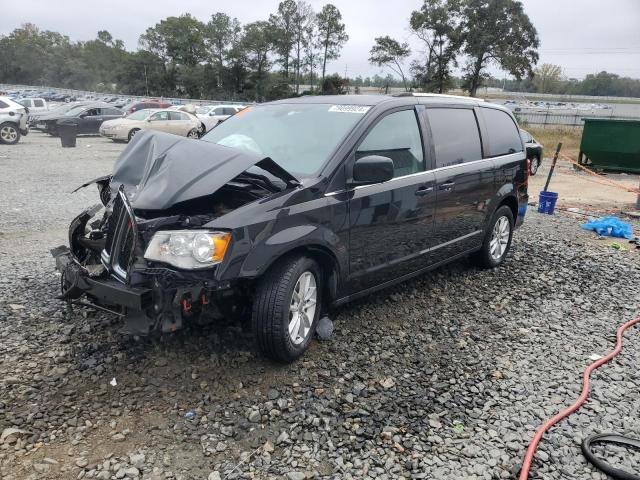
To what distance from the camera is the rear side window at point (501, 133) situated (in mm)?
5605

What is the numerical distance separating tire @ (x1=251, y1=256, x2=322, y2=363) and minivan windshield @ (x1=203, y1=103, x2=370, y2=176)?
726mm

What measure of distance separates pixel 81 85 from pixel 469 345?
9350cm

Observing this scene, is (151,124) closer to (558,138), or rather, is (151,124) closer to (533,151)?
(533,151)

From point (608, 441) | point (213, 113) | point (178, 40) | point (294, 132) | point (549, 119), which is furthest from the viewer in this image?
point (178, 40)

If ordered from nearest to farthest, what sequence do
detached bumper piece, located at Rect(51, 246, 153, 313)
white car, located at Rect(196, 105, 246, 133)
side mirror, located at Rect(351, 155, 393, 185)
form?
detached bumper piece, located at Rect(51, 246, 153, 313), side mirror, located at Rect(351, 155, 393, 185), white car, located at Rect(196, 105, 246, 133)

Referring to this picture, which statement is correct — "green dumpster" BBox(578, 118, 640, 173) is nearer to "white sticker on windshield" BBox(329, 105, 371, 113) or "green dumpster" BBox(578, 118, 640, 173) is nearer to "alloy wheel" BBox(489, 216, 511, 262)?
"alloy wheel" BBox(489, 216, 511, 262)

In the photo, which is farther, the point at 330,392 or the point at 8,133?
the point at 8,133

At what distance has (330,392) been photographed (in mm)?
3312

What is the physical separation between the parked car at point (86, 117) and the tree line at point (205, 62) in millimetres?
31275

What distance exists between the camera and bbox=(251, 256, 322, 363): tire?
3.26m

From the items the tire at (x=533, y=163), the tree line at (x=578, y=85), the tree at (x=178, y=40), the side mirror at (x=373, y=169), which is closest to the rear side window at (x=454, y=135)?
the side mirror at (x=373, y=169)

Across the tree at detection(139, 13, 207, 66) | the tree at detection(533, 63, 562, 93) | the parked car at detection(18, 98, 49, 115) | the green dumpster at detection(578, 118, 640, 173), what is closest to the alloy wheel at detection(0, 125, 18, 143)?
the parked car at detection(18, 98, 49, 115)

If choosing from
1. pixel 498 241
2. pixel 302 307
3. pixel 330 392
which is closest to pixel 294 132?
pixel 302 307

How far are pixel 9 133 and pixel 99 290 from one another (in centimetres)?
1763
